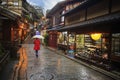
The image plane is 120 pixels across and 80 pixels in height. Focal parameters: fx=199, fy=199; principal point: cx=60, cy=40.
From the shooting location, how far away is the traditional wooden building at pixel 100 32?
13.2 metres

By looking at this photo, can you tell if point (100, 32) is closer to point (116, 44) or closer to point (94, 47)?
point (116, 44)

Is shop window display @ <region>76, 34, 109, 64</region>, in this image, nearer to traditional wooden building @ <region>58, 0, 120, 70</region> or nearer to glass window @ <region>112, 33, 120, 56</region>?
traditional wooden building @ <region>58, 0, 120, 70</region>

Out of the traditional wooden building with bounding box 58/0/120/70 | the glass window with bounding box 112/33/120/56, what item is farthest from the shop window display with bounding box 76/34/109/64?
the glass window with bounding box 112/33/120/56

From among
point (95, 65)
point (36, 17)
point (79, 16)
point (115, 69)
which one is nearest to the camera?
point (115, 69)

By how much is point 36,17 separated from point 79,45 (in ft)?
208

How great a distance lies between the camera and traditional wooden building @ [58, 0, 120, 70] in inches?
521

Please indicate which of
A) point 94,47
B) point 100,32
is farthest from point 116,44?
point 94,47

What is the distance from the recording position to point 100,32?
15.6 meters

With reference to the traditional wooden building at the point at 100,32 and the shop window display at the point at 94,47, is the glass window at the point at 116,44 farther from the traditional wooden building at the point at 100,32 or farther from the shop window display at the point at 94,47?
the shop window display at the point at 94,47

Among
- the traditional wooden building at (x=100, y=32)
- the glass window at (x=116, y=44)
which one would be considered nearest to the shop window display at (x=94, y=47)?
the traditional wooden building at (x=100, y=32)

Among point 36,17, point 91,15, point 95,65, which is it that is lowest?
point 95,65

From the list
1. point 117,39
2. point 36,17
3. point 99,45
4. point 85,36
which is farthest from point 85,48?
point 36,17

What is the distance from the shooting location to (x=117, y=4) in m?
13.2

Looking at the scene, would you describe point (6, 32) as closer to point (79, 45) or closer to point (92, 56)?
point (79, 45)
